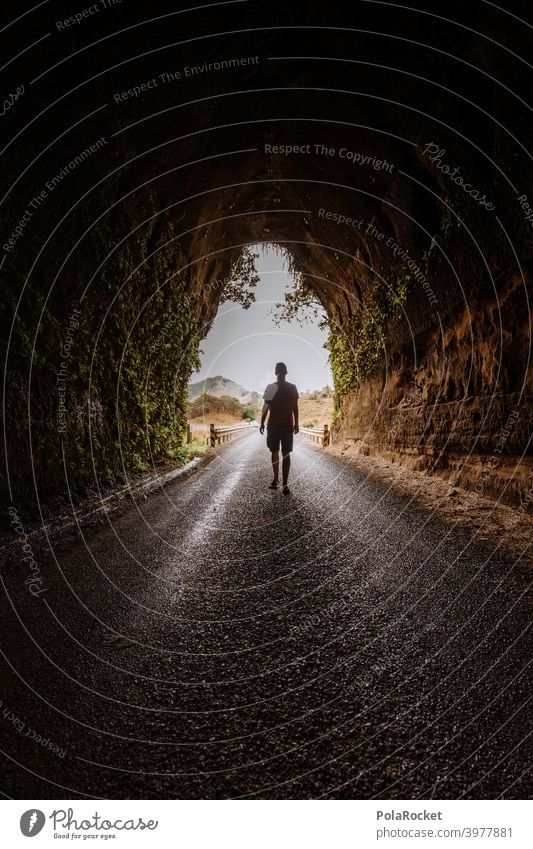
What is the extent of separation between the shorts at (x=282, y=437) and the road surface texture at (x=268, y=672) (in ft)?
10.2

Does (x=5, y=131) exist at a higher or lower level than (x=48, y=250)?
higher

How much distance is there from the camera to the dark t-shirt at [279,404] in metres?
6.85

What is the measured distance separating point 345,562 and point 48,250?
5301 millimetres

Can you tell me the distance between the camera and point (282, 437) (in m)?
6.82

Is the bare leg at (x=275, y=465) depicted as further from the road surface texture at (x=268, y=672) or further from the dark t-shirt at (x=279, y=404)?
the road surface texture at (x=268, y=672)

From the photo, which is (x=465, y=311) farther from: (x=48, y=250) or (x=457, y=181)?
(x=48, y=250)

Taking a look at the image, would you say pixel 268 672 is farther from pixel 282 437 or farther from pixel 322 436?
pixel 322 436

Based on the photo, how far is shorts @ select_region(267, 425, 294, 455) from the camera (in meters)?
6.77

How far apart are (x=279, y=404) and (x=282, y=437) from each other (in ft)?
2.10

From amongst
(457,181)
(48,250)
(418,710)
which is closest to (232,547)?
(418,710)

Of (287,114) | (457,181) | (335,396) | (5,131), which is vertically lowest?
(335,396)

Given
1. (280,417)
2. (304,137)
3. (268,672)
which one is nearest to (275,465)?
(280,417)

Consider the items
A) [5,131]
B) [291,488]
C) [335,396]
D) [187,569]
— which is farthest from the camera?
[335,396]

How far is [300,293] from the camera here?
17.0 m
